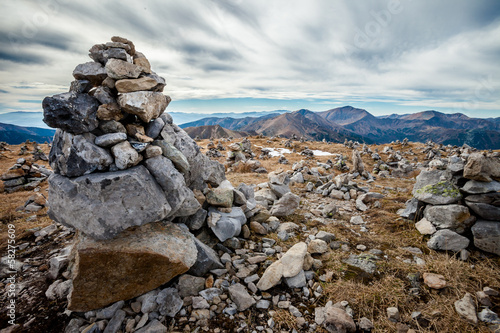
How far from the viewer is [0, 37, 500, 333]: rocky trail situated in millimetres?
4703

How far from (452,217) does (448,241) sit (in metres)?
0.88

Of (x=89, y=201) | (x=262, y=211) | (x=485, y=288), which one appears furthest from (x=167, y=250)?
(x=485, y=288)

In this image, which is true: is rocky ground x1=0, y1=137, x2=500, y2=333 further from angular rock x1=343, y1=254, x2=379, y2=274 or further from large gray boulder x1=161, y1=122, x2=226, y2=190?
large gray boulder x1=161, y1=122, x2=226, y2=190

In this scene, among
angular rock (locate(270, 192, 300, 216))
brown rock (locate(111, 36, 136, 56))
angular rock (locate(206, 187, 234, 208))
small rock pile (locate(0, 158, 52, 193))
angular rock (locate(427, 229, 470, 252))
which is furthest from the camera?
small rock pile (locate(0, 158, 52, 193))

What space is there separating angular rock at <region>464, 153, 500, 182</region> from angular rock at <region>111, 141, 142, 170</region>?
10.5m

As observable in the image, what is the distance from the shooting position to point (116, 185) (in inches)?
197

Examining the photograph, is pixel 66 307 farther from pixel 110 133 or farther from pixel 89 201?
pixel 110 133

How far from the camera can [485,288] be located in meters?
5.14

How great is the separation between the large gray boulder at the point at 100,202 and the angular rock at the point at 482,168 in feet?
34.2

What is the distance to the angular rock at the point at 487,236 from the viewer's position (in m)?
6.36

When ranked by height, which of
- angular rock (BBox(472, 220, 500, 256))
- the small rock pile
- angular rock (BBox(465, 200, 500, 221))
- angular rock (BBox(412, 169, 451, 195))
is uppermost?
angular rock (BBox(412, 169, 451, 195))

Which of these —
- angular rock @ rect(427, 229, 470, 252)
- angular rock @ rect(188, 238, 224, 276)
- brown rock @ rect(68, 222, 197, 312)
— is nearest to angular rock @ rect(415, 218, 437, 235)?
angular rock @ rect(427, 229, 470, 252)

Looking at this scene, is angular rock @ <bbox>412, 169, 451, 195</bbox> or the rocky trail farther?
angular rock @ <bbox>412, 169, 451, 195</bbox>

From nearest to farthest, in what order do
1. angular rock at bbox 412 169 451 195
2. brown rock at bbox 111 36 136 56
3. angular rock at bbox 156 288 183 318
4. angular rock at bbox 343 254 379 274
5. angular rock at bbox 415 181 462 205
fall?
angular rock at bbox 156 288 183 318, brown rock at bbox 111 36 136 56, angular rock at bbox 343 254 379 274, angular rock at bbox 415 181 462 205, angular rock at bbox 412 169 451 195
